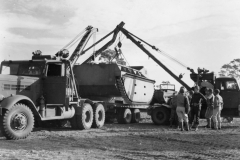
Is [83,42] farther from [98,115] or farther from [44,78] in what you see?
[44,78]

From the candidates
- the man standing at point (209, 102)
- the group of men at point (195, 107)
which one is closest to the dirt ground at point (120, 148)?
the group of men at point (195, 107)

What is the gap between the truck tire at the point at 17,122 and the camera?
29.3 feet

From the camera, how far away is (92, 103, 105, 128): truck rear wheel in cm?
1355

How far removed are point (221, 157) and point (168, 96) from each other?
10.8 meters

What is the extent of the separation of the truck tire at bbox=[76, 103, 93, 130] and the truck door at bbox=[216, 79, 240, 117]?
6513 millimetres

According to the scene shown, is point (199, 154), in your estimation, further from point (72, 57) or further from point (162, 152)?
point (72, 57)

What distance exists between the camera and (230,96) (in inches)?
597

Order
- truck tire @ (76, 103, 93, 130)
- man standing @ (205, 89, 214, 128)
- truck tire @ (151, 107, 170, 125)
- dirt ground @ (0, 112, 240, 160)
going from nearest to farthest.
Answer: dirt ground @ (0, 112, 240, 160) → truck tire @ (76, 103, 93, 130) → man standing @ (205, 89, 214, 128) → truck tire @ (151, 107, 170, 125)

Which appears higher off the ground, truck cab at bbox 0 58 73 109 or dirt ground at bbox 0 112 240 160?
truck cab at bbox 0 58 73 109

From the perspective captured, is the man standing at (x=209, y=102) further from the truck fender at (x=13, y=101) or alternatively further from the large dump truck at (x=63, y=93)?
the truck fender at (x=13, y=101)

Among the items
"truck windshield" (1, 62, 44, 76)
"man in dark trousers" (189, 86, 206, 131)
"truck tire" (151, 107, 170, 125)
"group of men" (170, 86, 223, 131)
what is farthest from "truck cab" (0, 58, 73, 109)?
"truck tire" (151, 107, 170, 125)

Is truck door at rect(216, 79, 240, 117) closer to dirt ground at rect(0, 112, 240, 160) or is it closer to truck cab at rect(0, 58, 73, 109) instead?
dirt ground at rect(0, 112, 240, 160)

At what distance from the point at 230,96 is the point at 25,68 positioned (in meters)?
9.55

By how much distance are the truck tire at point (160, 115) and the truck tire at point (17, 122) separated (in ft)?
25.1
